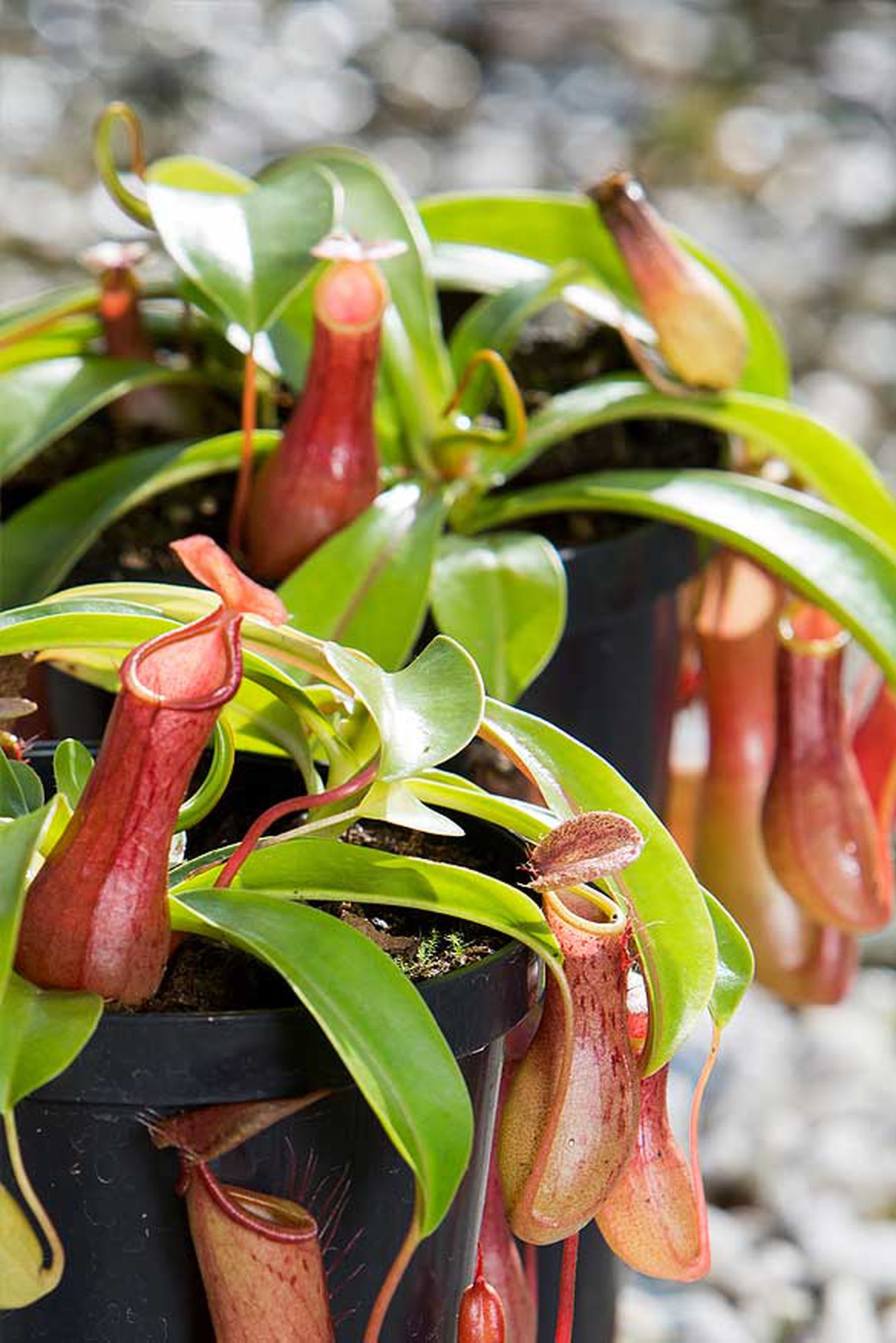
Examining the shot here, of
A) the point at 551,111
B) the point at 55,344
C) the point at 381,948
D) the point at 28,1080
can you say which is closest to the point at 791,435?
the point at 55,344

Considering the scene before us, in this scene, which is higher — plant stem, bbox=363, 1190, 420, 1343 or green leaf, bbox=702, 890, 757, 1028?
green leaf, bbox=702, 890, 757, 1028

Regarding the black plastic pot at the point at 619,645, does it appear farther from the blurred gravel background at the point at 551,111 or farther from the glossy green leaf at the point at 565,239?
the blurred gravel background at the point at 551,111

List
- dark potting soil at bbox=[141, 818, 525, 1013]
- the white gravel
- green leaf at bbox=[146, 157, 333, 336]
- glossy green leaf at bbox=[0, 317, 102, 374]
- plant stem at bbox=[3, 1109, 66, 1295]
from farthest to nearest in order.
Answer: the white gravel
glossy green leaf at bbox=[0, 317, 102, 374]
green leaf at bbox=[146, 157, 333, 336]
dark potting soil at bbox=[141, 818, 525, 1013]
plant stem at bbox=[3, 1109, 66, 1295]

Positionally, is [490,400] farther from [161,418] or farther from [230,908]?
[230,908]

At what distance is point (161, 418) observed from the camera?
1.12m

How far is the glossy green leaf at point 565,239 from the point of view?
1.14 metres

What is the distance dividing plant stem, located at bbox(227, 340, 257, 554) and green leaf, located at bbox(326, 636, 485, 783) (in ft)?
0.93

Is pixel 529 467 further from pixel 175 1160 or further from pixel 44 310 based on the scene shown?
pixel 175 1160

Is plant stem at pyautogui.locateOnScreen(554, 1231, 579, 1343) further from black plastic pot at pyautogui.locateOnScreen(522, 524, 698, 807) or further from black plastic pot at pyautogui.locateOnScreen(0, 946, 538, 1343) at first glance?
black plastic pot at pyautogui.locateOnScreen(522, 524, 698, 807)

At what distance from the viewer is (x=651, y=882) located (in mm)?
625

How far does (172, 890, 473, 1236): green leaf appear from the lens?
20.7 inches

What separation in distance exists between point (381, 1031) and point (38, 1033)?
4.1 inches

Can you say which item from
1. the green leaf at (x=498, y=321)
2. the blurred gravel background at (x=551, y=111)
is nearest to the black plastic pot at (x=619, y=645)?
the green leaf at (x=498, y=321)

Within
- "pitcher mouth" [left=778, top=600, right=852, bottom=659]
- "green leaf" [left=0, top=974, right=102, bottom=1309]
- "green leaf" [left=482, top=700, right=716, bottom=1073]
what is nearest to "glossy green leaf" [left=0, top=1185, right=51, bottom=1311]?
"green leaf" [left=0, top=974, right=102, bottom=1309]
